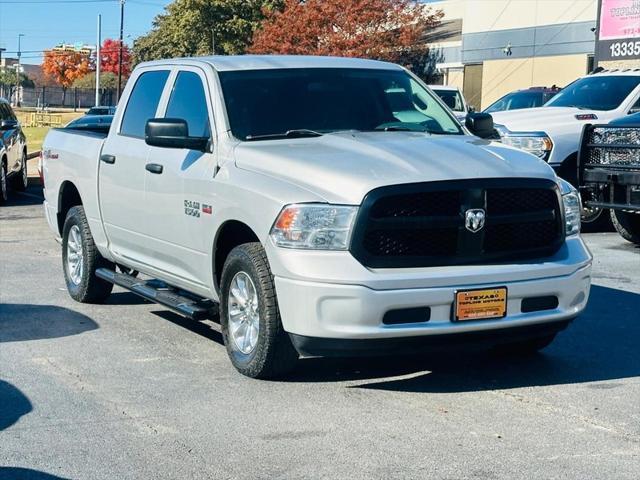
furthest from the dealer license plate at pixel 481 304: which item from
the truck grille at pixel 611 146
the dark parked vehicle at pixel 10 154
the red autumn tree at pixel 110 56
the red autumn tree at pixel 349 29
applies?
the red autumn tree at pixel 110 56

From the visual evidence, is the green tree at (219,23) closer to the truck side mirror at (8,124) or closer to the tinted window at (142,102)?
the truck side mirror at (8,124)

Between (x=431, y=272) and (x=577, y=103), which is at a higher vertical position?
(x=577, y=103)

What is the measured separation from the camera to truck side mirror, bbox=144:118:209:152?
7129 millimetres

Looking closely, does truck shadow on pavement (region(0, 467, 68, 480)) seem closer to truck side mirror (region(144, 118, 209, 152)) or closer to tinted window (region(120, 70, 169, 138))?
truck side mirror (region(144, 118, 209, 152))

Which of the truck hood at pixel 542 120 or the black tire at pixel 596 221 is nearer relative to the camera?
the black tire at pixel 596 221

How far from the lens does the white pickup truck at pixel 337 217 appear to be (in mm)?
6035

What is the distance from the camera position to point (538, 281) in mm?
6348

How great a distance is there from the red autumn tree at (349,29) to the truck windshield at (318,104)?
3353 centimetres

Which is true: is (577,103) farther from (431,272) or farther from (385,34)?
(385,34)

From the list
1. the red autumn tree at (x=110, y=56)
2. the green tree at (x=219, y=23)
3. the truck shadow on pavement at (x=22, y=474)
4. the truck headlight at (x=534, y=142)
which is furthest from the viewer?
the red autumn tree at (x=110, y=56)

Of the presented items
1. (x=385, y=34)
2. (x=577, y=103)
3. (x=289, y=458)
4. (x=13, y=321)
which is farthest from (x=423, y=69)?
(x=289, y=458)

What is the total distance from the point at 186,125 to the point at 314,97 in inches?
36.3

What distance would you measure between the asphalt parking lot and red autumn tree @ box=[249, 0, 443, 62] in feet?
112

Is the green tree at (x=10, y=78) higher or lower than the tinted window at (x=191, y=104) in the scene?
higher
